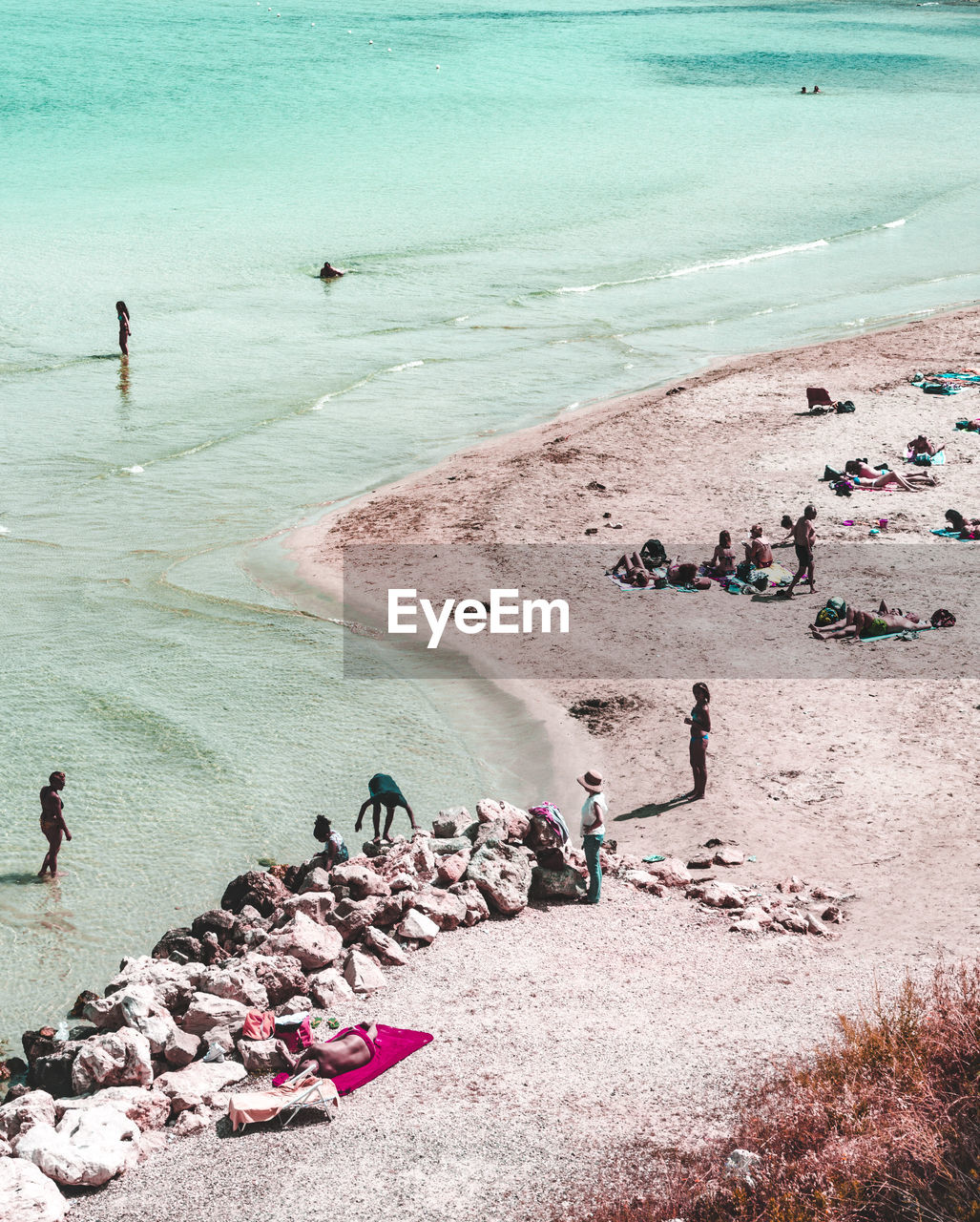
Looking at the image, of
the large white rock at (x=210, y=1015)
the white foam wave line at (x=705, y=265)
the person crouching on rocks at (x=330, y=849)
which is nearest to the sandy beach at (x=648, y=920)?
the large white rock at (x=210, y=1015)

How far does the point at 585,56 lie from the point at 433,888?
358 ft

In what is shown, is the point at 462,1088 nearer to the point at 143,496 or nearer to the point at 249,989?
the point at 249,989

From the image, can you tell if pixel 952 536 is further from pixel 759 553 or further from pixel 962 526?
pixel 759 553

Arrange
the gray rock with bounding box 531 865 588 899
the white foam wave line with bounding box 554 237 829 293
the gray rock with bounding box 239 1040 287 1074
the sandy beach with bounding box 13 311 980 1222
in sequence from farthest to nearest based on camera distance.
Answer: the white foam wave line with bounding box 554 237 829 293 < the gray rock with bounding box 531 865 588 899 < the gray rock with bounding box 239 1040 287 1074 < the sandy beach with bounding box 13 311 980 1222

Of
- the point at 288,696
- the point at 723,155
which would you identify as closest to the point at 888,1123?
the point at 288,696

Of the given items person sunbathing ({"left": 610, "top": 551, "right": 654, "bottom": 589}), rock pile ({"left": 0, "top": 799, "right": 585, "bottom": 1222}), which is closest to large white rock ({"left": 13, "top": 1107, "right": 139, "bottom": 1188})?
rock pile ({"left": 0, "top": 799, "right": 585, "bottom": 1222})

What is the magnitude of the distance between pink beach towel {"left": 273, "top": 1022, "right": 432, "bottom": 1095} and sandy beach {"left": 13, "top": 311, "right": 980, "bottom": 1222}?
0.10m

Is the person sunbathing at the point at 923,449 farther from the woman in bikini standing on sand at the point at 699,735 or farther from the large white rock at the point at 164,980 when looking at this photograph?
the large white rock at the point at 164,980

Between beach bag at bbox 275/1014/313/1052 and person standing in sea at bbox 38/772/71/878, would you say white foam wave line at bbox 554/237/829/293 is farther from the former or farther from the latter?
beach bag at bbox 275/1014/313/1052

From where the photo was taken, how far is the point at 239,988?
10.6m

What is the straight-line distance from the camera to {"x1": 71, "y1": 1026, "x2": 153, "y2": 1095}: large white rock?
967 centimetres

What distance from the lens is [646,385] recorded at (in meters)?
32.9

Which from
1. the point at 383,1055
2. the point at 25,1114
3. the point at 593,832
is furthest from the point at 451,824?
the point at 25,1114

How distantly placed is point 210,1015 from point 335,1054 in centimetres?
140
